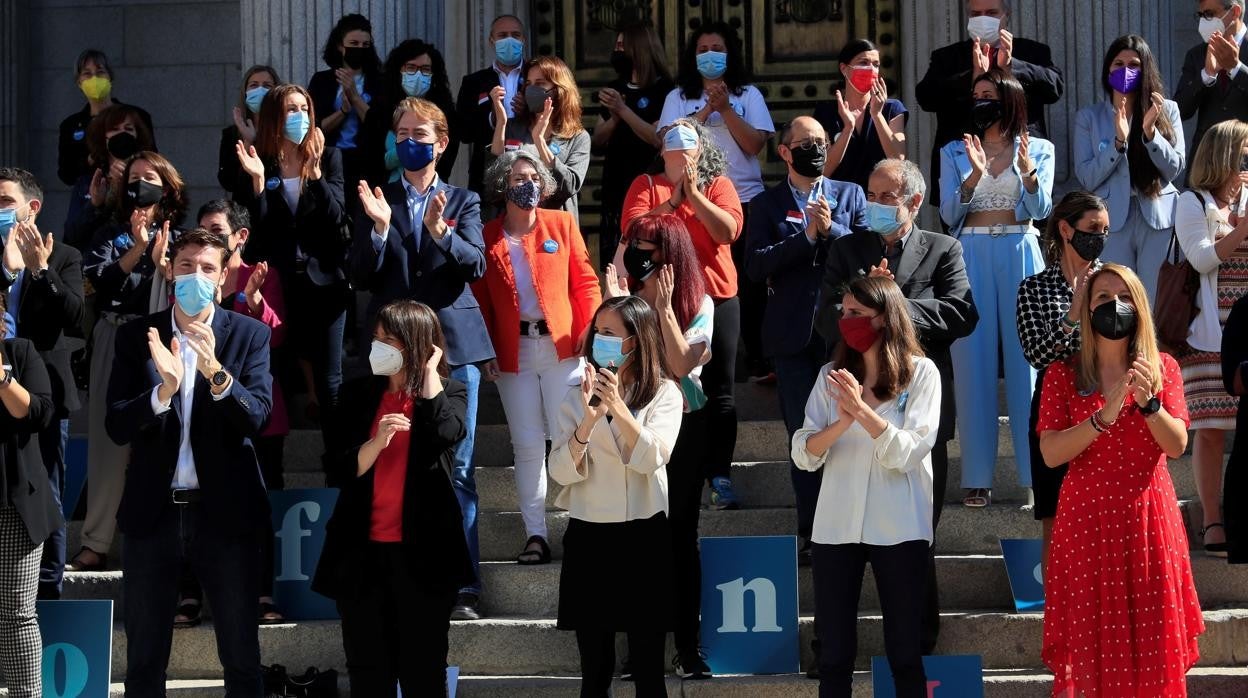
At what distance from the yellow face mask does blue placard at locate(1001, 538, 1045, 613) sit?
557cm

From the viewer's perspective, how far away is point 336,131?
33.3ft

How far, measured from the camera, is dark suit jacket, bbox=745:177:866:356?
838 centimetres

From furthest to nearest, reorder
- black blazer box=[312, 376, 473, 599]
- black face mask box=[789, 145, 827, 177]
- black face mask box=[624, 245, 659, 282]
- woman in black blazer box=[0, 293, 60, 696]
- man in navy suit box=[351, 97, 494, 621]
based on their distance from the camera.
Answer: black face mask box=[789, 145, 827, 177], man in navy suit box=[351, 97, 494, 621], black face mask box=[624, 245, 659, 282], woman in black blazer box=[0, 293, 60, 696], black blazer box=[312, 376, 473, 599]

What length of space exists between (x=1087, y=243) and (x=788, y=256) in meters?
1.27

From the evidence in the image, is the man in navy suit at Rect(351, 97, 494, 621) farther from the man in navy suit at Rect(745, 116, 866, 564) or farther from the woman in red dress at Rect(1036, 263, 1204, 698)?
the woman in red dress at Rect(1036, 263, 1204, 698)

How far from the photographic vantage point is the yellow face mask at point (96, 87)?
1063 centimetres

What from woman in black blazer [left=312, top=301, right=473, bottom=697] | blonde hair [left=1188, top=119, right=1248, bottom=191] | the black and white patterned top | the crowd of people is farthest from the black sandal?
blonde hair [left=1188, top=119, right=1248, bottom=191]

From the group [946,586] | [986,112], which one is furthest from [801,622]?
[986,112]

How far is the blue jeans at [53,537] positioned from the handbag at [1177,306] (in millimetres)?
4820

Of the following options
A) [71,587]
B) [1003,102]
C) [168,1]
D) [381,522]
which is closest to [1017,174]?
[1003,102]

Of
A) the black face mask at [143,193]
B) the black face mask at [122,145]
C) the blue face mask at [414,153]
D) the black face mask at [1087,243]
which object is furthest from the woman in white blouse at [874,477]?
the black face mask at [122,145]

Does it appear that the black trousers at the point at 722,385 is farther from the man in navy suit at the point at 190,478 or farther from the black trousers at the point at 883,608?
the man in navy suit at the point at 190,478

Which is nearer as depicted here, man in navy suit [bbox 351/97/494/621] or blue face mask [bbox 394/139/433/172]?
man in navy suit [bbox 351/97/494/621]

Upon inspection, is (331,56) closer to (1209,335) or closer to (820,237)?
(820,237)
